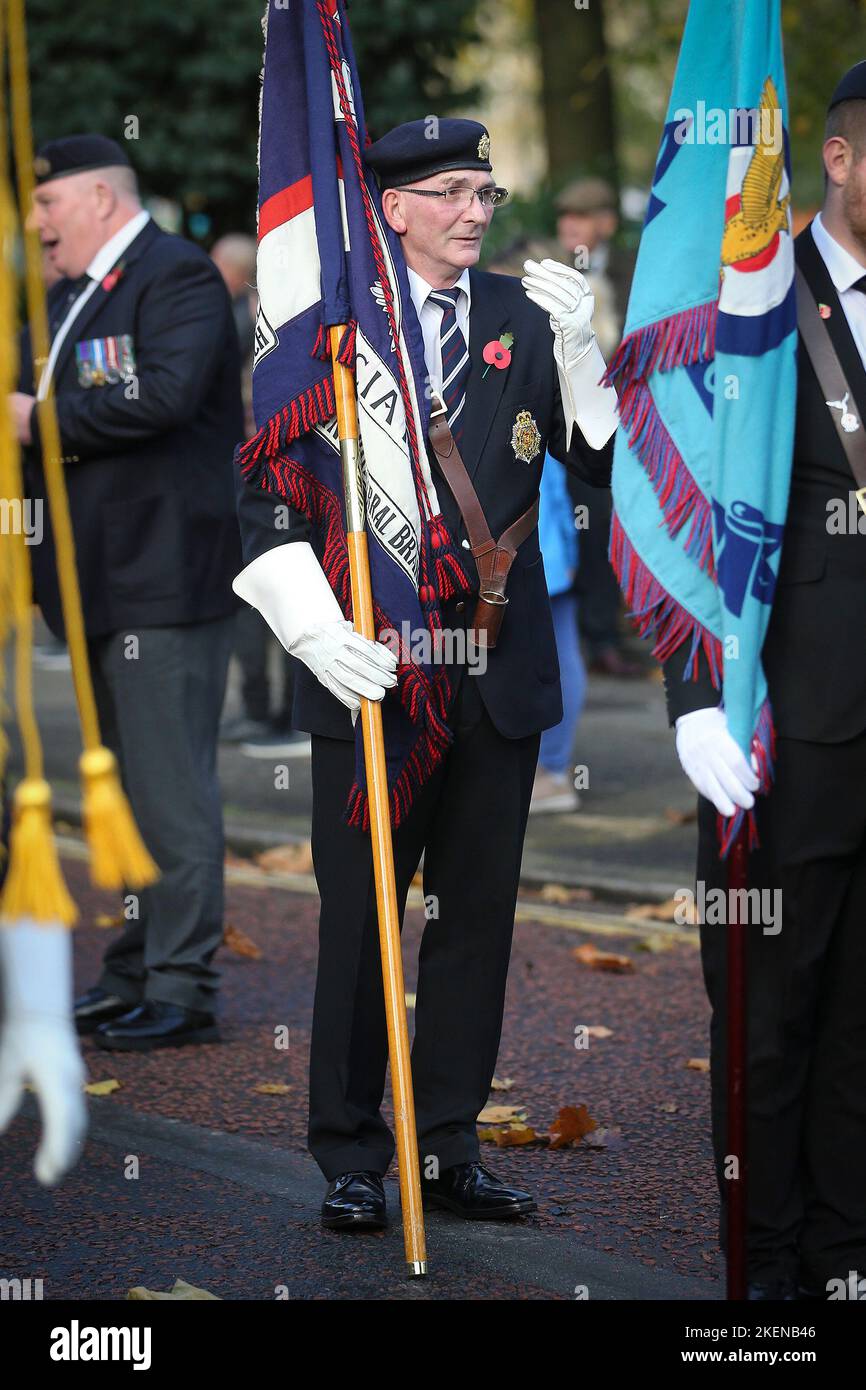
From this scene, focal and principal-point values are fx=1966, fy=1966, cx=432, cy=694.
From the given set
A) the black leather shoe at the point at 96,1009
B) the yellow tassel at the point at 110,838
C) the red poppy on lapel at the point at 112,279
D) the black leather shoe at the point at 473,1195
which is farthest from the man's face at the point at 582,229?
the yellow tassel at the point at 110,838

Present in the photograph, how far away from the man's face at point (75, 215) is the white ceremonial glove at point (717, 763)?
304cm

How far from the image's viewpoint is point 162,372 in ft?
18.4

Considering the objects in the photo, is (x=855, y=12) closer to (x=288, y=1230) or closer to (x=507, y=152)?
(x=288, y=1230)

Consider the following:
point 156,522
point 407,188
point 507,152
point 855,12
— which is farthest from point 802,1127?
point 507,152

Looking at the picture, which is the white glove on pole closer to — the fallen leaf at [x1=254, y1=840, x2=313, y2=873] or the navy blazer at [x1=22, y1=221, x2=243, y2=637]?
the navy blazer at [x1=22, y1=221, x2=243, y2=637]

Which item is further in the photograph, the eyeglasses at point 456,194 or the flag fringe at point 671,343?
the eyeglasses at point 456,194

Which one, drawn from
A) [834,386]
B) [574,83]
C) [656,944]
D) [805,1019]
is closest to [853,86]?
[834,386]

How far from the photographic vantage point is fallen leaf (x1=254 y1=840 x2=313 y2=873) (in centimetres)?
799

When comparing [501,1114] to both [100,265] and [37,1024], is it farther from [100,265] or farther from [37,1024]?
[100,265]

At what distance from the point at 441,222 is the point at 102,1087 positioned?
2.48m

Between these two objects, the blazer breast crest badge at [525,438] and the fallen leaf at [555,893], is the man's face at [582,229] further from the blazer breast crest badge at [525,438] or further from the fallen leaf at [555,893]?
the blazer breast crest badge at [525,438]

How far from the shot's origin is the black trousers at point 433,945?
4.18m

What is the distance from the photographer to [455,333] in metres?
4.18

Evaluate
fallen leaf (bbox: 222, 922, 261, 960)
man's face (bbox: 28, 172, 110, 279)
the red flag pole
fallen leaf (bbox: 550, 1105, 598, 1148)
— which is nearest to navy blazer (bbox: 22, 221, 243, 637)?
man's face (bbox: 28, 172, 110, 279)
